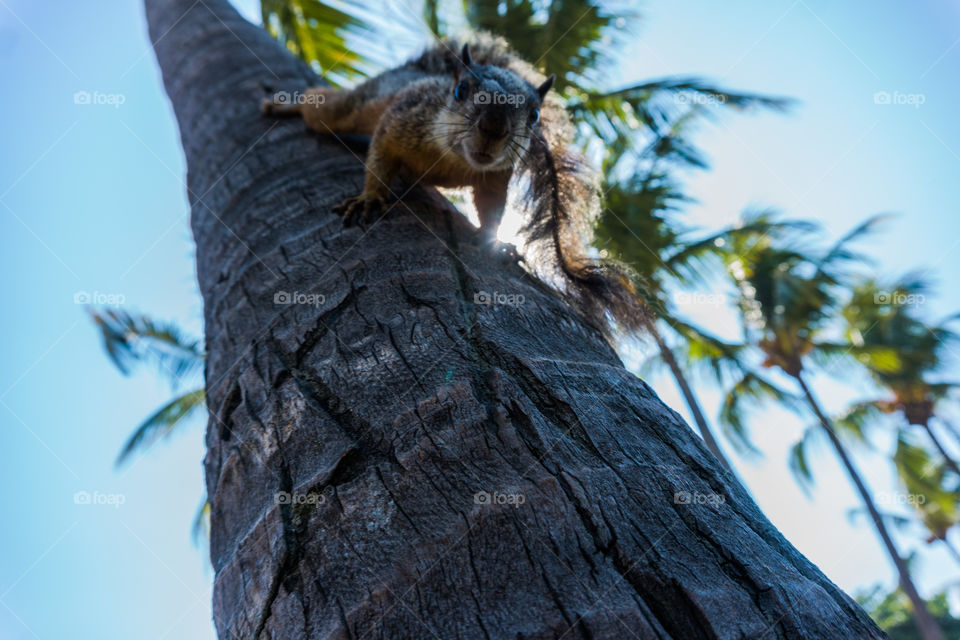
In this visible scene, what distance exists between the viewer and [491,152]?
8.67 ft

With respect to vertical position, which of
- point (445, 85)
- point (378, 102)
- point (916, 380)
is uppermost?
point (916, 380)

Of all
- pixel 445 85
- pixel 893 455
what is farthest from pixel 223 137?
pixel 893 455

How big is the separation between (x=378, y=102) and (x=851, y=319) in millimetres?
14565

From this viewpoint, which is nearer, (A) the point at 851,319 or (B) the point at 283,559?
(B) the point at 283,559

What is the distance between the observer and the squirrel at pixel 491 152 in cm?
204

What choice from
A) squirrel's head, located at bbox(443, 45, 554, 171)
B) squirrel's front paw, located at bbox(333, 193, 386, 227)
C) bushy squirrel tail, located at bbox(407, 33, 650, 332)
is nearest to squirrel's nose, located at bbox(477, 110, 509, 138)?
squirrel's head, located at bbox(443, 45, 554, 171)

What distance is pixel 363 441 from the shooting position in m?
→ 1.16

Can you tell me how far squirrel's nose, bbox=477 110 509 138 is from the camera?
254 cm

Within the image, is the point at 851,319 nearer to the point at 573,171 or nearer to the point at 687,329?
the point at 687,329

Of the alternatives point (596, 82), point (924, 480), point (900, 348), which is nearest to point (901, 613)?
point (924, 480)

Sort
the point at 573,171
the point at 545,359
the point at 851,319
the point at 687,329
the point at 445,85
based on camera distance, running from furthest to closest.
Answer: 1. the point at 851,319
2. the point at 687,329
3. the point at 445,85
4. the point at 573,171
5. the point at 545,359

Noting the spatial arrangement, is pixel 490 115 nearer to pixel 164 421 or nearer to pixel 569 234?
pixel 569 234

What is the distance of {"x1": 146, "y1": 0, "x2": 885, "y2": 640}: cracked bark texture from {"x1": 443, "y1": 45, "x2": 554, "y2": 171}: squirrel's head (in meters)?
0.91

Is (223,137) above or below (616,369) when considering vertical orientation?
below
